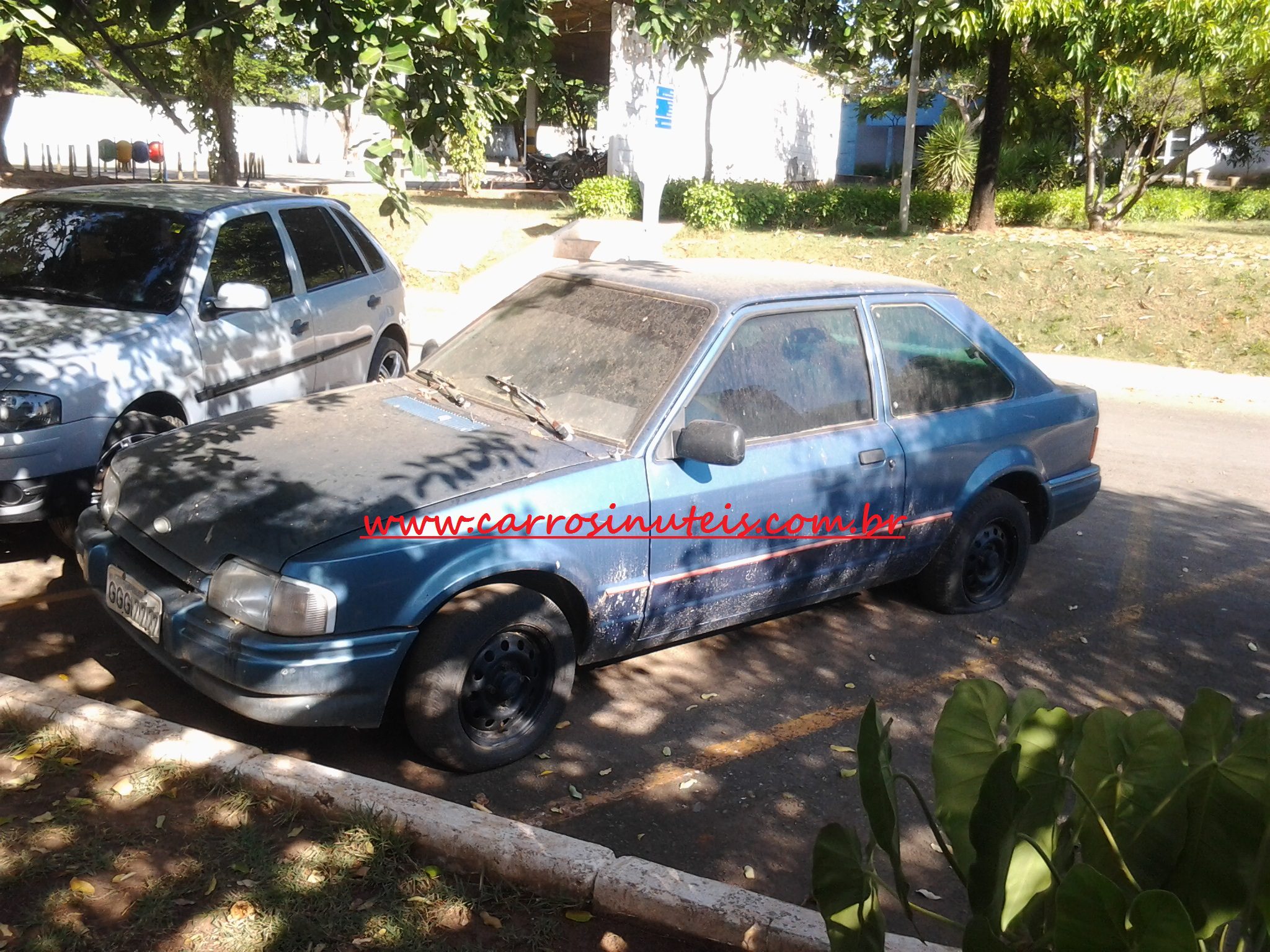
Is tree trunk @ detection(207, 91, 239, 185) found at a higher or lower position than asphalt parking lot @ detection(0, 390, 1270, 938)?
higher

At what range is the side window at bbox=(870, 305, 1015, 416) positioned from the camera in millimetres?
5301

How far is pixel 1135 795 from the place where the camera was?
7.64 feet

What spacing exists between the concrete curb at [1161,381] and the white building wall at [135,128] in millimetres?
37434

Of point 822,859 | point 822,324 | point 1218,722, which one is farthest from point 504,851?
point 822,324

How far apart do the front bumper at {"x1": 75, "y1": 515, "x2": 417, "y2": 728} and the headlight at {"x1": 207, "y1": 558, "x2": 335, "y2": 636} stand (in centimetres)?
4

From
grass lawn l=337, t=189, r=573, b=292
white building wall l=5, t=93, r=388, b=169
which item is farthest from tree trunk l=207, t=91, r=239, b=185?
white building wall l=5, t=93, r=388, b=169

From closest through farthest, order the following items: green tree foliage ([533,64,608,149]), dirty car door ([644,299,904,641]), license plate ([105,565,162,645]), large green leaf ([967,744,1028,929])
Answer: large green leaf ([967,744,1028,929]), license plate ([105,565,162,645]), dirty car door ([644,299,904,641]), green tree foliage ([533,64,608,149])

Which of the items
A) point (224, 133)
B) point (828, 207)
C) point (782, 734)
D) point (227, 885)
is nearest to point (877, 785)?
point (227, 885)

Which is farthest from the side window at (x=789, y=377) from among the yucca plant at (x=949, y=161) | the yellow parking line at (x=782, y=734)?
the yucca plant at (x=949, y=161)

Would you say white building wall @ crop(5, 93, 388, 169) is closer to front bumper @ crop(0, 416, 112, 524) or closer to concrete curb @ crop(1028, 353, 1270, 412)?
concrete curb @ crop(1028, 353, 1270, 412)

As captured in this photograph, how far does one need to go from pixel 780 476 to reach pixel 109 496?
2.60 m

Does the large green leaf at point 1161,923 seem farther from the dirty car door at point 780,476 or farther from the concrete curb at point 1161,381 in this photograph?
the concrete curb at point 1161,381

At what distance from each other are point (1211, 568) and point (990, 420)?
90.2 inches

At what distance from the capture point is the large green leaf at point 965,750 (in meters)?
2.44
